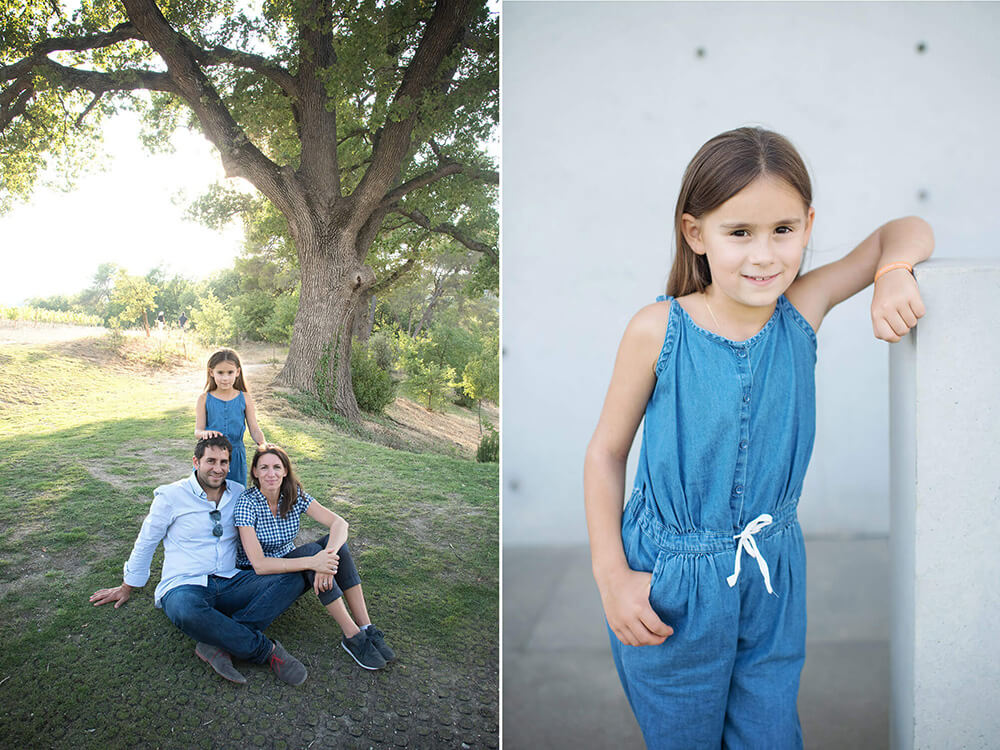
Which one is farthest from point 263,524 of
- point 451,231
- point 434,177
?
point 434,177

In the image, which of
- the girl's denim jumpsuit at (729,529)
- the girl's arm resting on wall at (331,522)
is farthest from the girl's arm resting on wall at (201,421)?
the girl's denim jumpsuit at (729,529)

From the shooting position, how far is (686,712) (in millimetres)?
1385

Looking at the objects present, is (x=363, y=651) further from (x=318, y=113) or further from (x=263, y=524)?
(x=318, y=113)

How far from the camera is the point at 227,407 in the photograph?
216 centimetres

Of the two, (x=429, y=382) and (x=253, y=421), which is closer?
(x=253, y=421)

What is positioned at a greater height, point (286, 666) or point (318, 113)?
point (318, 113)

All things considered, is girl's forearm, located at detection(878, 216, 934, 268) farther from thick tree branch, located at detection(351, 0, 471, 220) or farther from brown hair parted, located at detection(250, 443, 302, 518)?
brown hair parted, located at detection(250, 443, 302, 518)

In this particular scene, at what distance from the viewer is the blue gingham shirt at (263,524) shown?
206 centimetres

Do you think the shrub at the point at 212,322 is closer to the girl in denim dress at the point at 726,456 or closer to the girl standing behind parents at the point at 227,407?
the girl standing behind parents at the point at 227,407

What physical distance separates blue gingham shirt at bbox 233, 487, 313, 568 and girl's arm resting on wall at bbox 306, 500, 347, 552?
70 mm

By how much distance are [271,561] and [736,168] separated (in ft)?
5.13

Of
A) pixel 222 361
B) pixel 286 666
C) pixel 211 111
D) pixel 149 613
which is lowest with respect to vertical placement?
pixel 286 666

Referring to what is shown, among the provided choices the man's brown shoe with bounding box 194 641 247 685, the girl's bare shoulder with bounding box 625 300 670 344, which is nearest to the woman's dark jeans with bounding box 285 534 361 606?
the man's brown shoe with bounding box 194 641 247 685

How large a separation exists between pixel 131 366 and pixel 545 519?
148cm
